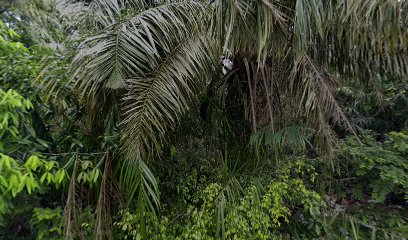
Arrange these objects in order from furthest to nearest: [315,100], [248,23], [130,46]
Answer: [315,100], [130,46], [248,23]

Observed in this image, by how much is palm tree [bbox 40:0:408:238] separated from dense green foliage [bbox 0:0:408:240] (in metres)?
Answer: 0.01

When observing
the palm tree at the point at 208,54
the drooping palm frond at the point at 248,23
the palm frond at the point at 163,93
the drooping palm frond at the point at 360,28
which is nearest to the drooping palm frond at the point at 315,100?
the palm tree at the point at 208,54

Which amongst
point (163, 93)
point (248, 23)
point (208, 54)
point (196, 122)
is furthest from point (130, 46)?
point (196, 122)

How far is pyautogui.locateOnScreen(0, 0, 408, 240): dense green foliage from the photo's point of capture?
192 cm

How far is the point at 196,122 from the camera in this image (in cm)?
292

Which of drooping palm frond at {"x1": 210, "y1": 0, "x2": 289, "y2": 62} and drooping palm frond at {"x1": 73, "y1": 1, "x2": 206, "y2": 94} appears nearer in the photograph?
drooping palm frond at {"x1": 210, "y1": 0, "x2": 289, "y2": 62}

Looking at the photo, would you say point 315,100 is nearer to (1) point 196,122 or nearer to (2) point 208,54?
(2) point 208,54

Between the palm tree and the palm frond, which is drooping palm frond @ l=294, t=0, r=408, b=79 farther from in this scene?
the palm frond

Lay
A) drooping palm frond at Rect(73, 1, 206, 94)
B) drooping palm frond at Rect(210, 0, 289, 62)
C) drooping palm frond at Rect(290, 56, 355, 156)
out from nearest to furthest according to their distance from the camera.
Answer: drooping palm frond at Rect(210, 0, 289, 62) → drooping palm frond at Rect(73, 1, 206, 94) → drooping palm frond at Rect(290, 56, 355, 156)

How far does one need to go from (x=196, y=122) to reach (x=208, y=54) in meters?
0.88

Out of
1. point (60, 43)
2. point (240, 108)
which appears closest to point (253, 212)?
point (240, 108)

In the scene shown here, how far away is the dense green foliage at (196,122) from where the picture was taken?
1916mm

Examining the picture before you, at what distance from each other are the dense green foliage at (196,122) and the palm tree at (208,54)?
1 centimetres

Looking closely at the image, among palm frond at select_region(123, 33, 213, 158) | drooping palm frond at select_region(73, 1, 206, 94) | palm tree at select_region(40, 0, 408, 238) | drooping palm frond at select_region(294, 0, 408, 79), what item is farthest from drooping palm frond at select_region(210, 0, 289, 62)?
drooping palm frond at select_region(73, 1, 206, 94)
